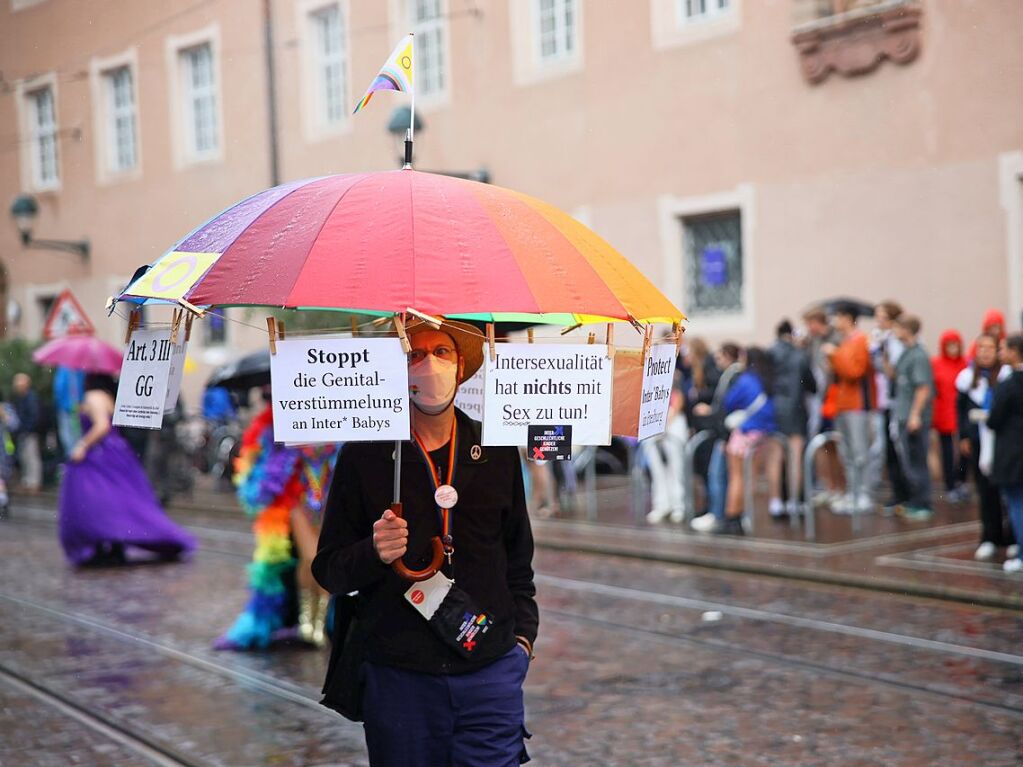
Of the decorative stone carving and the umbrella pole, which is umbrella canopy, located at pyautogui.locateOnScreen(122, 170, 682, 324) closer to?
the umbrella pole

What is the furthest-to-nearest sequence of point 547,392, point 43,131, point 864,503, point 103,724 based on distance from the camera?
point 43,131, point 864,503, point 103,724, point 547,392

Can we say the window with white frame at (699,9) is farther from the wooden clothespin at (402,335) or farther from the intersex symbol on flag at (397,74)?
the wooden clothespin at (402,335)

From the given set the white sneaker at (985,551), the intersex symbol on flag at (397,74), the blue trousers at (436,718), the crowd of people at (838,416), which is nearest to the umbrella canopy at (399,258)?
the intersex symbol on flag at (397,74)

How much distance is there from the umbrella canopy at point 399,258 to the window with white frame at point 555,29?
15940 mm

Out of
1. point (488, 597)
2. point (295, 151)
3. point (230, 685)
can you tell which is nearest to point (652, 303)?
point (488, 597)

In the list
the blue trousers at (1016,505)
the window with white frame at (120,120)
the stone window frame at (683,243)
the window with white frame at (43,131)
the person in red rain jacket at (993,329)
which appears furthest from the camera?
the window with white frame at (120,120)

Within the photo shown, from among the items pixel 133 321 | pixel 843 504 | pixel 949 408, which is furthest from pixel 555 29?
pixel 133 321

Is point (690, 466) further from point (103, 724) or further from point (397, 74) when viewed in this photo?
point (397, 74)

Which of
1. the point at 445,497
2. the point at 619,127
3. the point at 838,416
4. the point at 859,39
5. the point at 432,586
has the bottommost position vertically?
the point at 838,416

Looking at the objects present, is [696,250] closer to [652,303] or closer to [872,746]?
[872,746]

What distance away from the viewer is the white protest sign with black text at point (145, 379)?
3686 mm

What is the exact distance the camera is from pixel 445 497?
141 inches

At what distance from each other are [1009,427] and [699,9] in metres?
9.24

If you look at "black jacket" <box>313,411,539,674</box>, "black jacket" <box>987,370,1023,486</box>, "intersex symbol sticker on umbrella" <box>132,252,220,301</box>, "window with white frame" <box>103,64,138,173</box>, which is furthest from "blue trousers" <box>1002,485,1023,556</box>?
"window with white frame" <box>103,64,138,173</box>
